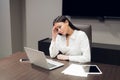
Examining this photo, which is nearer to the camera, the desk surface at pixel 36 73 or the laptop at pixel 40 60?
the desk surface at pixel 36 73

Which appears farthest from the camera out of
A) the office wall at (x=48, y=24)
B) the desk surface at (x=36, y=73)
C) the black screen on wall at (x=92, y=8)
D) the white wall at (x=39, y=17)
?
the white wall at (x=39, y=17)

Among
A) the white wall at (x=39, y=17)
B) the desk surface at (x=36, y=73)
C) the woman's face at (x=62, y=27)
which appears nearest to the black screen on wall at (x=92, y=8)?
the white wall at (x=39, y=17)

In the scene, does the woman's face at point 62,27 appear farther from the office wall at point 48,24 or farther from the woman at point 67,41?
the office wall at point 48,24

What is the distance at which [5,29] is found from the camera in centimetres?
374

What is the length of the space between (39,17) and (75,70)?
7.64 feet

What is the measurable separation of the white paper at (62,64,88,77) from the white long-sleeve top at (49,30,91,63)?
0.26 meters

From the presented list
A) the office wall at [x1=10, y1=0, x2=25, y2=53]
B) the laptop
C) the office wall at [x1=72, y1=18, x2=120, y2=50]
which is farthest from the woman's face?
the office wall at [x1=10, y1=0, x2=25, y2=53]

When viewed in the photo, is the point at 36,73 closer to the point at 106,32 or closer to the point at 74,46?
the point at 74,46

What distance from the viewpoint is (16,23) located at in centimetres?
380

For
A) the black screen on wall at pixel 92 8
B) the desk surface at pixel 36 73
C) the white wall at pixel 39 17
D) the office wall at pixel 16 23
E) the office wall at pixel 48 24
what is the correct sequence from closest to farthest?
1. the desk surface at pixel 36 73
2. the black screen on wall at pixel 92 8
3. the office wall at pixel 48 24
4. the white wall at pixel 39 17
5. the office wall at pixel 16 23

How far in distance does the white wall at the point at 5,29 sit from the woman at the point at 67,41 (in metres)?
1.82

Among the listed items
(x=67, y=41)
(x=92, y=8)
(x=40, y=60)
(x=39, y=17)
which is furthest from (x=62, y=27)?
(x=39, y=17)

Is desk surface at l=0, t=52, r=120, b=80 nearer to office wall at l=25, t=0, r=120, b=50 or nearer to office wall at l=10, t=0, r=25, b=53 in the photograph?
office wall at l=25, t=0, r=120, b=50

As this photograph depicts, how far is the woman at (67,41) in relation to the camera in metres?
1.99
